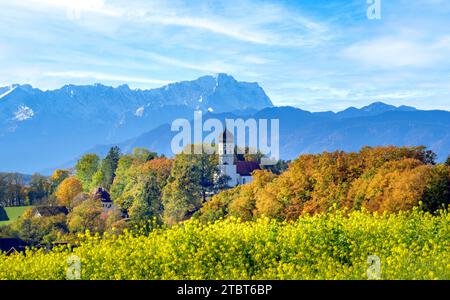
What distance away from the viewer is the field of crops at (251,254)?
14203 millimetres

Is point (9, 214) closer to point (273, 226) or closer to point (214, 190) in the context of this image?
point (214, 190)

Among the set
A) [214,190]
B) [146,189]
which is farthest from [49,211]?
[214,190]

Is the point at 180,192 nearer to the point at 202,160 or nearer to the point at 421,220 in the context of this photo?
the point at 202,160

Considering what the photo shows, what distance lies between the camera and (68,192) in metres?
116

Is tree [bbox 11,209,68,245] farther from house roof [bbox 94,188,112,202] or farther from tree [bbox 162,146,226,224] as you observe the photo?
tree [bbox 162,146,226,224]

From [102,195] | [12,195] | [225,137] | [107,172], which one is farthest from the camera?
[12,195]

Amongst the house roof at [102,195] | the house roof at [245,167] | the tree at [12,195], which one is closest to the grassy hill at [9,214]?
the tree at [12,195]

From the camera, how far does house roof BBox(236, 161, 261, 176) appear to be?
397ft

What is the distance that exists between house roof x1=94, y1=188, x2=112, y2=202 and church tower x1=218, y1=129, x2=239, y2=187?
21648mm

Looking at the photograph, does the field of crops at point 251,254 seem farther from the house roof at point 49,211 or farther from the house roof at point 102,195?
the house roof at point 102,195

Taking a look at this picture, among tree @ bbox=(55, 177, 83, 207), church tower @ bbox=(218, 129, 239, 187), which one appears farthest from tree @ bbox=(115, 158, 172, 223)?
church tower @ bbox=(218, 129, 239, 187)

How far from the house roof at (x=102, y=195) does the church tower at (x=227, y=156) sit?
71.0 ft

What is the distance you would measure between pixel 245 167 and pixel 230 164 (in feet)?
14.8

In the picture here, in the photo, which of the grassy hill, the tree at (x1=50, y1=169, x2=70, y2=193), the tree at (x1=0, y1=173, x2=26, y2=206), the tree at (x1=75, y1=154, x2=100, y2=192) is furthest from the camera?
the tree at (x1=0, y1=173, x2=26, y2=206)
